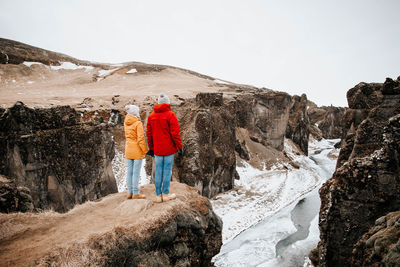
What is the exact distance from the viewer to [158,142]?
6.68 meters

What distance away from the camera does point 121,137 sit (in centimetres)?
2436

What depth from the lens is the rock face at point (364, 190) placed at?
8.71 metres

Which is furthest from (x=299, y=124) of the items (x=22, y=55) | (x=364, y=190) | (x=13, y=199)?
(x=22, y=55)

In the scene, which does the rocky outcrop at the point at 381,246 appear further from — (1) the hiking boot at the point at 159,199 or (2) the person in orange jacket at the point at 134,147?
(2) the person in orange jacket at the point at 134,147

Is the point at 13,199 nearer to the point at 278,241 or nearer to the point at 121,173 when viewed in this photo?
the point at 121,173

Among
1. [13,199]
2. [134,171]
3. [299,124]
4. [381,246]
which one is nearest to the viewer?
[381,246]

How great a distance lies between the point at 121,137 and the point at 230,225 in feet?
49.3

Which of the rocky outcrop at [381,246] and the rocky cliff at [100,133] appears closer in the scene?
the rocky outcrop at [381,246]

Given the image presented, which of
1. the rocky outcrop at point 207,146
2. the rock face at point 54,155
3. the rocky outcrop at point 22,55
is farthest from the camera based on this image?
the rocky outcrop at point 22,55

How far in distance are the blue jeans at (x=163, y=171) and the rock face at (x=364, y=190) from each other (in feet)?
26.3

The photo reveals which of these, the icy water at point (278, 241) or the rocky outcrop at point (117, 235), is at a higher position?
the rocky outcrop at point (117, 235)

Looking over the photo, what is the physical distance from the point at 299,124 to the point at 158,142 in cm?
5848

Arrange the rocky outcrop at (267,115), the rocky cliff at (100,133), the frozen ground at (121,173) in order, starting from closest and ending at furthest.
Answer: the rocky cliff at (100,133)
the frozen ground at (121,173)
the rocky outcrop at (267,115)

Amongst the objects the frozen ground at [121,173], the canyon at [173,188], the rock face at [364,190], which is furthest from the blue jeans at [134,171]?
the frozen ground at [121,173]
